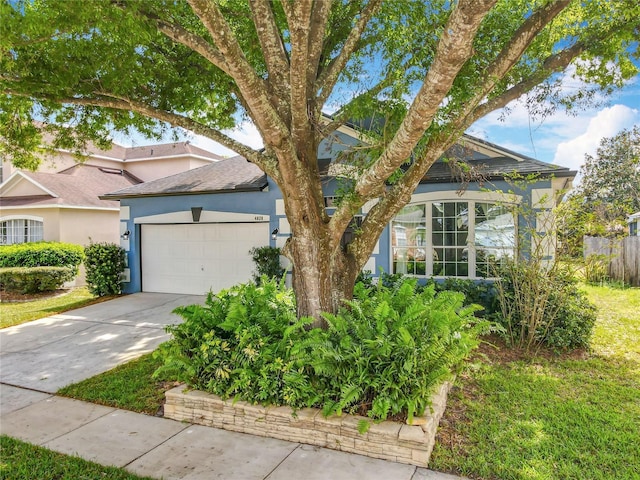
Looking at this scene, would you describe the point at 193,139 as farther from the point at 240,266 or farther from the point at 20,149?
the point at 240,266

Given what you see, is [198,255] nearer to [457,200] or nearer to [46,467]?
[457,200]

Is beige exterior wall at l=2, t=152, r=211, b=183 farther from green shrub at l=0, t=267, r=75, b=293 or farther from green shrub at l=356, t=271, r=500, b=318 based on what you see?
green shrub at l=356, t=271, r=500, b=318

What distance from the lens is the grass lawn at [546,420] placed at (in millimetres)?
3539

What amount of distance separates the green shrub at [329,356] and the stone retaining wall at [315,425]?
108 millimetres

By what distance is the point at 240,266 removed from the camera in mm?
11898

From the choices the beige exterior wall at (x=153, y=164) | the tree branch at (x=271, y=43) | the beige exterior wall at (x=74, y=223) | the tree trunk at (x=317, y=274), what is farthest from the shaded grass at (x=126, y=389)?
the beige exterior wall at (x=153, y=164)

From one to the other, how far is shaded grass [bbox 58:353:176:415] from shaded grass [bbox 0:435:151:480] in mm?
1037

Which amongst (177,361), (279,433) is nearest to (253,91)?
(177,361)

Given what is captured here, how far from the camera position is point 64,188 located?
16938mm

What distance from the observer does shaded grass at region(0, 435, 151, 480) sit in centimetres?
347

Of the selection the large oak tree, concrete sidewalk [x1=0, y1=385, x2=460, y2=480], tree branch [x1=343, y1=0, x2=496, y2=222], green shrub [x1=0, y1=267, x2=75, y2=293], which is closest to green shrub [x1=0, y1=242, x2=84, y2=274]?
green shrub [x1=0, y1=267, x2=75, y2=293]

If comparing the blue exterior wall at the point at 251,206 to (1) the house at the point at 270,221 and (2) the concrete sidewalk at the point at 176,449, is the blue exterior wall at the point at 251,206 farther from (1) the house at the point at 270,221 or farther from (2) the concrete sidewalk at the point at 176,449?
(2) the concrete sidewalk at the point at 176,449

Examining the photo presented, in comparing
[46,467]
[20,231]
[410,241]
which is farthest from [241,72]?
[20,231]

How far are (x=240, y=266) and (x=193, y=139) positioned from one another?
4302mm
